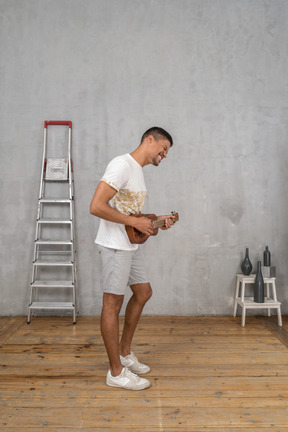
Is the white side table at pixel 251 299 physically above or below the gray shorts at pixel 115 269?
below

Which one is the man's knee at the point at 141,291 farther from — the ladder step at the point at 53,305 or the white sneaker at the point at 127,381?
the ladder step at the point at 53,305

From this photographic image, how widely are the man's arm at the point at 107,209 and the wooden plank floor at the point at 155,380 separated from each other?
102 cm

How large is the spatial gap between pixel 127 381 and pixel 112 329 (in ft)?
1.09

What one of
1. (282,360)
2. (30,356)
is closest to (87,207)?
(30,356)

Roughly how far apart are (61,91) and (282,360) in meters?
3.28

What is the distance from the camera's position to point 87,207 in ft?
12.4

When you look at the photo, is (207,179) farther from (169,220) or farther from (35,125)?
(35,125)

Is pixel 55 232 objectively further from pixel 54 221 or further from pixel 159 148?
pixel 159 148

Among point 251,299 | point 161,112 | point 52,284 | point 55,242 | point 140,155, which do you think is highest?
point 161,112

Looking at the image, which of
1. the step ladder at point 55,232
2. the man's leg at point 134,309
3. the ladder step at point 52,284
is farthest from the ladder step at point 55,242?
the man's leg at point 134,309

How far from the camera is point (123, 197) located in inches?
88.3

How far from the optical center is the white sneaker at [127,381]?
7.06 ft

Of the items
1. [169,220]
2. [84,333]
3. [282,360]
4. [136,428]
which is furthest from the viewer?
[84,333]

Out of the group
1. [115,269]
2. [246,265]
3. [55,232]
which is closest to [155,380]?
[115,269]
